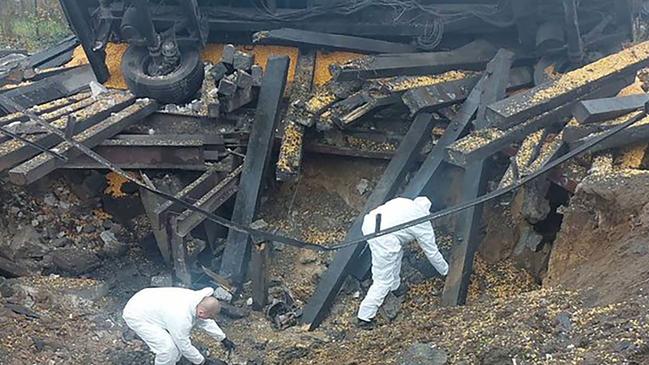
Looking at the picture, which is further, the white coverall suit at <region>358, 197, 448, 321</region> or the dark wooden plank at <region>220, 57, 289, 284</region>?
the dark wooden plank at <region>220, 57, 289, 284</region>

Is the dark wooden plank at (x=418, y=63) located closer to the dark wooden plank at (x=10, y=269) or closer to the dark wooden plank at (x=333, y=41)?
the dark wooden plank at (x=333, y=41)

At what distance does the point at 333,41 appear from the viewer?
8062 mm

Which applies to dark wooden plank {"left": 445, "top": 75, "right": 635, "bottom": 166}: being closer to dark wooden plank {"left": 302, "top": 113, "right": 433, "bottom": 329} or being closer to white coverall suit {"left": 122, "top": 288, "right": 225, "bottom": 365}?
dark wooden plank {"left": 302, "top": 113, "right": 433, "bottom": 329}

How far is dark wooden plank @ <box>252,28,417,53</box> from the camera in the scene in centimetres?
804

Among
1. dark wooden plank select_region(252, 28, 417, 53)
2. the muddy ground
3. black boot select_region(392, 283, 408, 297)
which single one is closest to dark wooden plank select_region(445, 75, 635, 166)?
the muddy ground

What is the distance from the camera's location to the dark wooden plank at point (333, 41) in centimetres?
Result: 804

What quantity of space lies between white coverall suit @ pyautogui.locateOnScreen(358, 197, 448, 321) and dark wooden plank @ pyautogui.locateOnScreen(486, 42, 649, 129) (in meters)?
1.03

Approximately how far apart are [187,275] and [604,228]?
12.3 ft

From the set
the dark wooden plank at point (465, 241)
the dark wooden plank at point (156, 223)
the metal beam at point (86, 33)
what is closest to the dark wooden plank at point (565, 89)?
the dark wooden plank at point (465, 241)

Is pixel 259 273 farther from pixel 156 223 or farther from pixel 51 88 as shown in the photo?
pixel 51 88

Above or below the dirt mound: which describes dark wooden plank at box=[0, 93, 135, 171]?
above

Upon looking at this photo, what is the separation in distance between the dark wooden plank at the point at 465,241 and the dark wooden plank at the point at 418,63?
4.88 ft

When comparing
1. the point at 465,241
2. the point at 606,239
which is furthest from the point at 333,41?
the point at 606,239

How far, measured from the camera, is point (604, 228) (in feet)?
16.9
